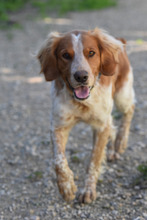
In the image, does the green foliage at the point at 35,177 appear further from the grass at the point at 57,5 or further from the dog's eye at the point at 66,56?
the grass at the point at 57,5

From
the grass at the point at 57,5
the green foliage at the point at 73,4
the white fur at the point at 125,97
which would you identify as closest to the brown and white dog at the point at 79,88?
the white fur at the point at 125,97

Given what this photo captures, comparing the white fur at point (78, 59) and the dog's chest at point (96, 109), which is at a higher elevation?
the white fur at point (78, 59)

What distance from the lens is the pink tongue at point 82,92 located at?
3113 millimetres

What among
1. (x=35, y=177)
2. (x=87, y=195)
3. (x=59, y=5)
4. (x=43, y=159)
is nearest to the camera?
(x=87, y=195)

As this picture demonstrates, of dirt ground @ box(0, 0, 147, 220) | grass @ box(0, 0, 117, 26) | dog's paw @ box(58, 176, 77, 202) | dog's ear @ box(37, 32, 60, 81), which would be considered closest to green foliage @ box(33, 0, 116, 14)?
grass @ box(0, 0, 117, 26)

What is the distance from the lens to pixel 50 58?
11.0 ft

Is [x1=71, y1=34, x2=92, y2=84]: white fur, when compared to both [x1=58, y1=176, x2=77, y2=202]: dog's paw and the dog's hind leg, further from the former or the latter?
the dog's hind leg

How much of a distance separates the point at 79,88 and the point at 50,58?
46 centimetres

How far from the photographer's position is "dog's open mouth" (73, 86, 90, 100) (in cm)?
311

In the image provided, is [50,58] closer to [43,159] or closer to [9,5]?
[43,159]

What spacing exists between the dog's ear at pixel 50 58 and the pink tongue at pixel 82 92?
1.07 feet

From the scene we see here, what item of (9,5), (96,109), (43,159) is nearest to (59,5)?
(9,5)

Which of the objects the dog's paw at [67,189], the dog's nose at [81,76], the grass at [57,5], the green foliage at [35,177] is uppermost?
the grass at [57,5]

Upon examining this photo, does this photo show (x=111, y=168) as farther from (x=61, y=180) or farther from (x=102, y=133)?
(x=61, y=180)
